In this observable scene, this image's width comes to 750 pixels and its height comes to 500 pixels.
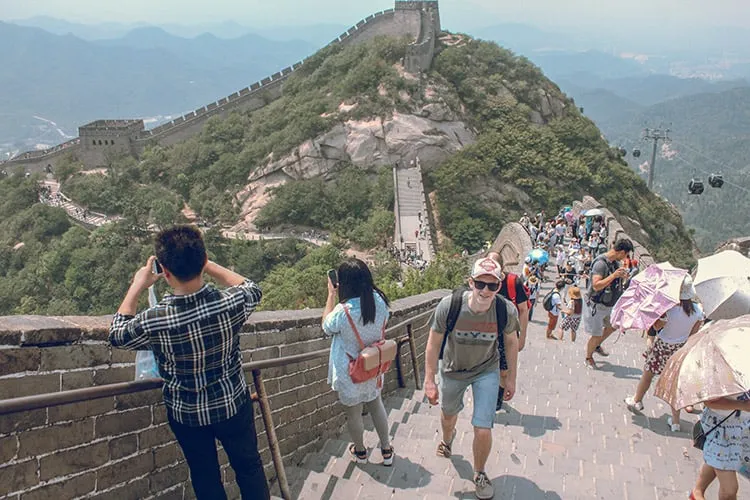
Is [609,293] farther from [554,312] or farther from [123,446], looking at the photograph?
[123,446]

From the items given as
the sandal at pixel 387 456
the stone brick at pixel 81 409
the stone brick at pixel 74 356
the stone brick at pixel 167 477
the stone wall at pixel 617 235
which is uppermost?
the stone brick at pixel 74 356

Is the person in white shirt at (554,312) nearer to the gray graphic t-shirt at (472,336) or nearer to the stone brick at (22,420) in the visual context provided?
the gray graphic t-shirt at (472,336)

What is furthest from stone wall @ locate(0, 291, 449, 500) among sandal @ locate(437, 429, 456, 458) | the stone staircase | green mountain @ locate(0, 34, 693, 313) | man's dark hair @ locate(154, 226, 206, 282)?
green mountain @ locate(0, 34, 693, 313)

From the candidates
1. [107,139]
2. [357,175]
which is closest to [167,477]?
[357,175]

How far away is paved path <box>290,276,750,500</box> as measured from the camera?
154 inches

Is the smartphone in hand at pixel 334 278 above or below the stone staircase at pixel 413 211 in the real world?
above

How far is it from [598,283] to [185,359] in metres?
4.78

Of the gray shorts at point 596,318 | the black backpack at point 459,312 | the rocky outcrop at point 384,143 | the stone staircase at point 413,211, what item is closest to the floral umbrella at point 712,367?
the black backpack at point 459,312

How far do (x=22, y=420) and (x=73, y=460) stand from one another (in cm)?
33

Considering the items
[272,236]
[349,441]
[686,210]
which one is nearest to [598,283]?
[349,441]

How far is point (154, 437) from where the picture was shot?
319 cm

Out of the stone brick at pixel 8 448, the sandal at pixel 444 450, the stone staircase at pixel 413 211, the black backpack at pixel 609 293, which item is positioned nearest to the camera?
the stone brick at pixel 8 448

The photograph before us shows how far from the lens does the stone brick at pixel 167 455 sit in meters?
3.21

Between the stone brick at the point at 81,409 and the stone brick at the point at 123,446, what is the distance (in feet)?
0.56
